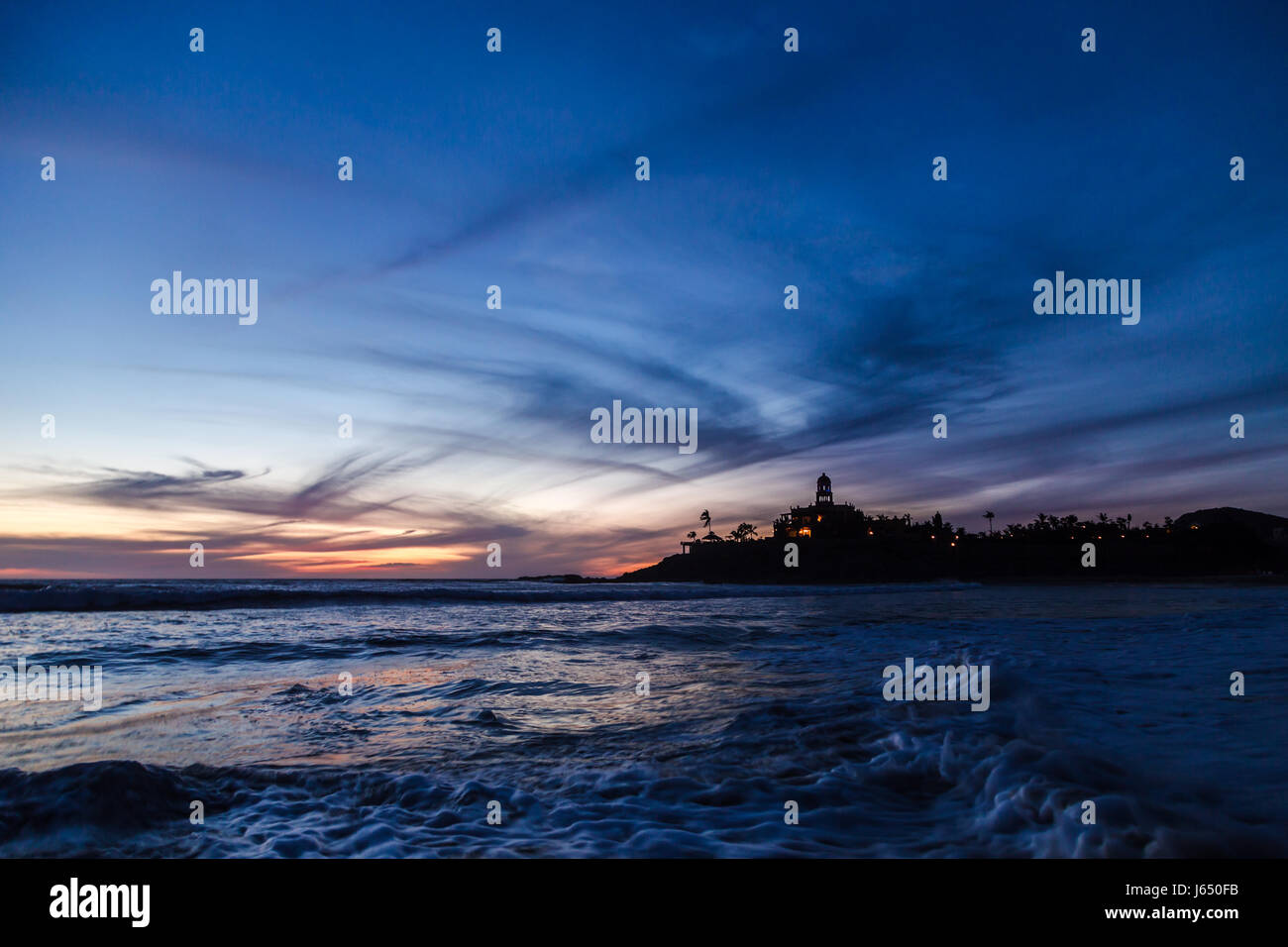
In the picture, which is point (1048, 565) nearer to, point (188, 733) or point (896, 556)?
point (896, 556)

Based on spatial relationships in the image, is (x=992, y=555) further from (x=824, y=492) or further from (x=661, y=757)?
(x=661, y=757)

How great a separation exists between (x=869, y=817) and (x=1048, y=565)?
13295cm

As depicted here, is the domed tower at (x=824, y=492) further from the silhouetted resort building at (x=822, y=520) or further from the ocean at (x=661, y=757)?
the ocean at (x=661, y=757)

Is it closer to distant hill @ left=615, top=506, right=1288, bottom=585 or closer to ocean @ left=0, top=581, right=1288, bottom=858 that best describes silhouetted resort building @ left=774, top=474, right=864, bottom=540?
distant hill @ left=615, top=506, right=1288, bottom=585

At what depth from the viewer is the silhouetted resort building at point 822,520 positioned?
462ft

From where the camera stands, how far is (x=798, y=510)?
6147 inches

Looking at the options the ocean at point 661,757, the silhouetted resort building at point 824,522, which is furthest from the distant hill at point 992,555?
the ocean at point 661,757

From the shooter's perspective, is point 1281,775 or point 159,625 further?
point 159,625

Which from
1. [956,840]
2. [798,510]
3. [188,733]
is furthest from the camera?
[798,510]

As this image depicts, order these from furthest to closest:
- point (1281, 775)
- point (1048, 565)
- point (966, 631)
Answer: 1. point (1048, 565)
2. point (966, 631)
3. point (1281, 775)

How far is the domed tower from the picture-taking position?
493ft
